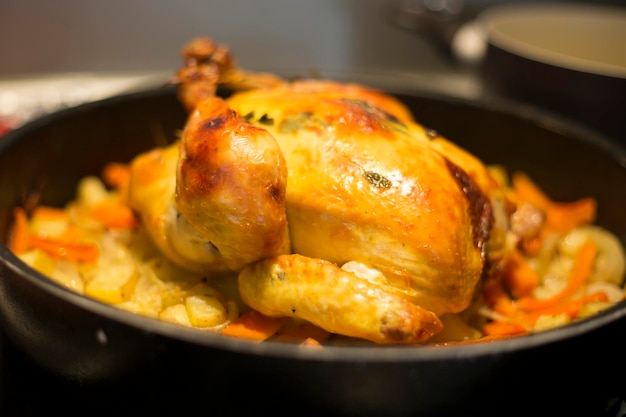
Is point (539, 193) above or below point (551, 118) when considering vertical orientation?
below

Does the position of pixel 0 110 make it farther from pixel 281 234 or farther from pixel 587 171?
pixel 587 171

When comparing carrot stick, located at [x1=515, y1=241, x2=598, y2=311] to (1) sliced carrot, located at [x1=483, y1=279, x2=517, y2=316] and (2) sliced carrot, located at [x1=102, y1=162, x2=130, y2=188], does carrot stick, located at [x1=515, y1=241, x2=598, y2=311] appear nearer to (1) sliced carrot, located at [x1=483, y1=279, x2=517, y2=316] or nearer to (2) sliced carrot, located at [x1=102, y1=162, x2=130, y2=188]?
(1) sliced carrot, located at [x1=483, y1=279, x2=517, y2=316]

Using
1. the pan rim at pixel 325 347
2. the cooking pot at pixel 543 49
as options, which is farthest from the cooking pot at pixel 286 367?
the cooking pot at pixel 543 49

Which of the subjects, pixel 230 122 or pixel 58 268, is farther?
pixel 58 268

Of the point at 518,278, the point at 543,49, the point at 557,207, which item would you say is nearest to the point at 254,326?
the point at 518,278

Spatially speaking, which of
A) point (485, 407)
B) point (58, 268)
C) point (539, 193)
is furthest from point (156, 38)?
point (485, 407)

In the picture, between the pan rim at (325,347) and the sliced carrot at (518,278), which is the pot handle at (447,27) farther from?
the pan rim at (325,347)

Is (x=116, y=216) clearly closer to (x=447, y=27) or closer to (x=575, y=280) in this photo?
(x=575, y=280)
